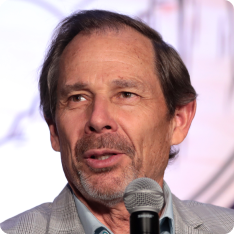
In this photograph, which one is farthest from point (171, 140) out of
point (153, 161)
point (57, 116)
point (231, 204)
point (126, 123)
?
point (231, 204)

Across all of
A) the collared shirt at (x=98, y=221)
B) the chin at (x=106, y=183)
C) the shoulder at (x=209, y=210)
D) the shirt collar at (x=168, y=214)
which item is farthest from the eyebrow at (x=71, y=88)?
the shoulder at (x=209, y=210)

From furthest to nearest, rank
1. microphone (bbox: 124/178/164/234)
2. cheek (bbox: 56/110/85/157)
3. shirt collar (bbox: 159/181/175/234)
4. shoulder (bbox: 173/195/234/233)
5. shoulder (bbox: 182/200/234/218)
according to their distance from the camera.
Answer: shoulder (bbox: 182/200/234/218) → shoulder (bbox: 173/195/234/233) → shirt collar (bbox: 159/181/175/234) → cheek (bbox: 56/110/85/157) → microphone (bbox: 124/178/164/234)

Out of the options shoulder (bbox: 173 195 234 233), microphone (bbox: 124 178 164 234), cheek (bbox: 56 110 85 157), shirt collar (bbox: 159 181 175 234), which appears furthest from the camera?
shoulder (bbox: 173 195 234 233)

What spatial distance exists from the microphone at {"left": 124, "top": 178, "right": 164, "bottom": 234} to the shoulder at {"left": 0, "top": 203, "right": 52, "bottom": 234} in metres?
1.04

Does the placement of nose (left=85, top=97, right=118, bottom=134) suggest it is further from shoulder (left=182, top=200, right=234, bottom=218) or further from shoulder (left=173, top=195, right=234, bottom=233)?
shoulder (left=182, top=200, right=234, bottom=218)

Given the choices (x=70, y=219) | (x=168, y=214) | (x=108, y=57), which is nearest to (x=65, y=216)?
(x=70, y=219)

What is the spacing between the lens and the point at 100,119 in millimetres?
2047

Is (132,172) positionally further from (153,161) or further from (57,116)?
(57,116)

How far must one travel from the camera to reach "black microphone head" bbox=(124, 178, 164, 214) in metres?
1.20

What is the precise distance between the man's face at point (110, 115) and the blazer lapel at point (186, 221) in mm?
247

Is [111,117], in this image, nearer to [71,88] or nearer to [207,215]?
[71,88]

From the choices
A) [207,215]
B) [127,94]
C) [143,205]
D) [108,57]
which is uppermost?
[108,57]

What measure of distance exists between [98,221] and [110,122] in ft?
1.78

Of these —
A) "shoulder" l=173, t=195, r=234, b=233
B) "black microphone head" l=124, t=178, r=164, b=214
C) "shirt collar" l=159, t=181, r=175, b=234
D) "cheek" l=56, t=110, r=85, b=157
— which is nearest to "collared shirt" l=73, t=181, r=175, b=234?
"shirt collar" l=159, t=181, r=175, b=234
